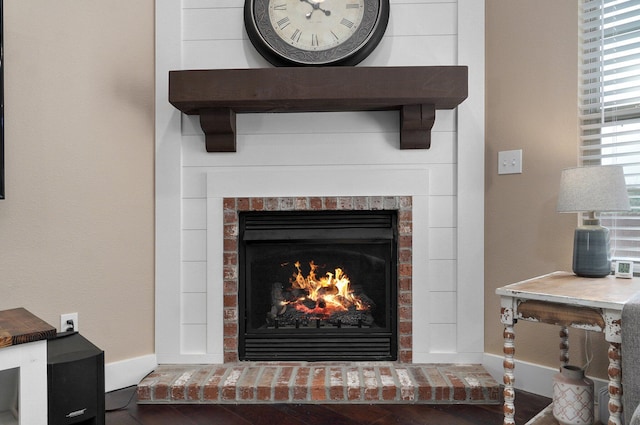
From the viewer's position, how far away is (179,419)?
5.80 ft

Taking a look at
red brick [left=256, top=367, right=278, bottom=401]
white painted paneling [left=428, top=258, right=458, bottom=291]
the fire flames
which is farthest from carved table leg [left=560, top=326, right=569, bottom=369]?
red brick [left=256, top=367, right=278, bottom=401]

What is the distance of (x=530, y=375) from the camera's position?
200 centimetres

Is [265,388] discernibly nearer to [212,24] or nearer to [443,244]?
[443,244]

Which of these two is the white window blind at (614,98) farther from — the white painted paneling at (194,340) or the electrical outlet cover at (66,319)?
the electrical outlet cover at (66,319)

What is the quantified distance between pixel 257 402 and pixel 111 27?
6.36ft

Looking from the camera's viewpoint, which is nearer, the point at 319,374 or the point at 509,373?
the point at 509,373

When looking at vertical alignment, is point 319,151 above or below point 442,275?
above

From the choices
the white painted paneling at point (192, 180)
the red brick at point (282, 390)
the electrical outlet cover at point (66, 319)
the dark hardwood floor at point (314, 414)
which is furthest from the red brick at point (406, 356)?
the electrical outlet cover at point (66, 319)

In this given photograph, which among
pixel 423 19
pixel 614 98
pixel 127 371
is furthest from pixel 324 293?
pixel 614 98

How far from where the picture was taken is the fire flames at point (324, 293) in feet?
7.48

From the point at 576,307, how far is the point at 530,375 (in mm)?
818

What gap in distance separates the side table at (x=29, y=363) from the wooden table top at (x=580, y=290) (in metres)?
1.57

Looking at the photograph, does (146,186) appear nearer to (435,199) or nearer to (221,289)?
(221,289)

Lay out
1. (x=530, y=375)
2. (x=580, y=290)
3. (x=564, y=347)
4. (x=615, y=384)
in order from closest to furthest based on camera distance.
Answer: (x=615, y=384), (x=580, y=290), (x=564, y=347), (x=530, y=375)
